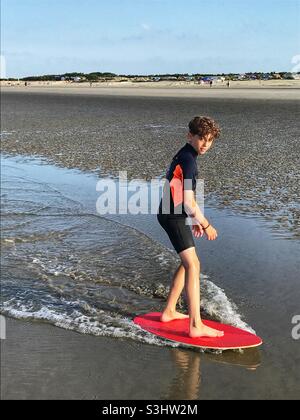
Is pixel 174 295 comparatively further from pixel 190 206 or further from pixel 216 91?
pixel 216 91

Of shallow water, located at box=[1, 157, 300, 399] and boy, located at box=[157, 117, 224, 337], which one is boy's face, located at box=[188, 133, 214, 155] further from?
shallow water, located at box=[1, 157, 300, 399]

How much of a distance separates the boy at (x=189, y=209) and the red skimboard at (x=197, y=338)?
0.27 feet

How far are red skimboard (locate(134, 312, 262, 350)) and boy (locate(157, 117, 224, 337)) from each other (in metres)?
0.08

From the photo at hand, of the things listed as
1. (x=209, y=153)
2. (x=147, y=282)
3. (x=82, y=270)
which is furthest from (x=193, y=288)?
(x=209, y=153)

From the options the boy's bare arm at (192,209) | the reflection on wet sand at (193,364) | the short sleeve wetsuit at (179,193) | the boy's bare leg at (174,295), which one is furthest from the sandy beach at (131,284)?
the boy's bare arm at (192,209)

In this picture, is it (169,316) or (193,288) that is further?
(169,316)

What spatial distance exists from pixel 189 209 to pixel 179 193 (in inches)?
5.9

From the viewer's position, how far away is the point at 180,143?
56.5 ft

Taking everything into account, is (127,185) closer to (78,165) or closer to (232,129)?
(78,165)

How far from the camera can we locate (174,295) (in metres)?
4.63

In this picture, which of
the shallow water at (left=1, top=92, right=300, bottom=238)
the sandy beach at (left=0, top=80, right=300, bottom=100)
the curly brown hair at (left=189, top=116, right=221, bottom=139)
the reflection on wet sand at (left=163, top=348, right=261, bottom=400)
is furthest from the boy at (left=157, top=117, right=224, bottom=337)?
the sandy beach at (left=0, top=80, right=300, bottom=100)

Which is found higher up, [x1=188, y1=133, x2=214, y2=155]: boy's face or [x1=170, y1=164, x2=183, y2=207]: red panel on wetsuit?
[x1=188, y1=133, x2=214, y2=155]: boy's face

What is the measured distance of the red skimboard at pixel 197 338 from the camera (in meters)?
4.15

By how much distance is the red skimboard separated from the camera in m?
4.15
